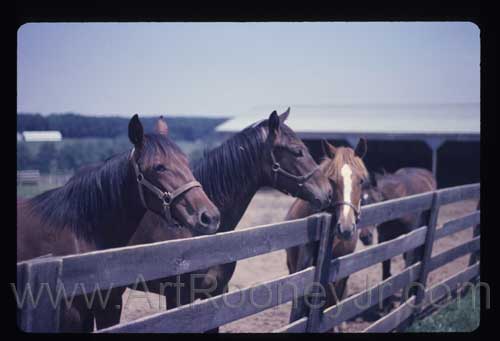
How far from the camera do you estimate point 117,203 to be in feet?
8.68

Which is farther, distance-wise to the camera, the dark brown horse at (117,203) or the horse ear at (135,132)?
the horse ear at (135,132)

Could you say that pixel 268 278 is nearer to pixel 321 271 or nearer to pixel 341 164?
pixel 341 164

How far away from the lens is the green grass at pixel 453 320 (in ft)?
14.0

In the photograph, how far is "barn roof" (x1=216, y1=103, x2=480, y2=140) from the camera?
14430 mm

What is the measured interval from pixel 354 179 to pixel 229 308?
1.74 meters

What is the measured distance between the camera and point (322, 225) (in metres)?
3.02

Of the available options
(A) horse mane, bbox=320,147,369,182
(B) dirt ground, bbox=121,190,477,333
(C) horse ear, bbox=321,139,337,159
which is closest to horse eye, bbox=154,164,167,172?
(B) dirt ground, bbox=121,190,477,333

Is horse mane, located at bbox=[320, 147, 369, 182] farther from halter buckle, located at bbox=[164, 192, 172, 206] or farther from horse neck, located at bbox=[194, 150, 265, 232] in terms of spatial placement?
halter buckle, located at bbox=[164, 192, 172, 206]

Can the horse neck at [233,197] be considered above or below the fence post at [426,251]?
above

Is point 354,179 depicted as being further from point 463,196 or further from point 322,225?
point 463,196

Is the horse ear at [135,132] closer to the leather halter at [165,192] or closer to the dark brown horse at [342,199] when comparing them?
the leather halter at [165,192]

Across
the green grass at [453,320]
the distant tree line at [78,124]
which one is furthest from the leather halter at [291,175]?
the distant tree line at [78,124]

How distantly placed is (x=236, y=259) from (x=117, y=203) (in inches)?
32.9
